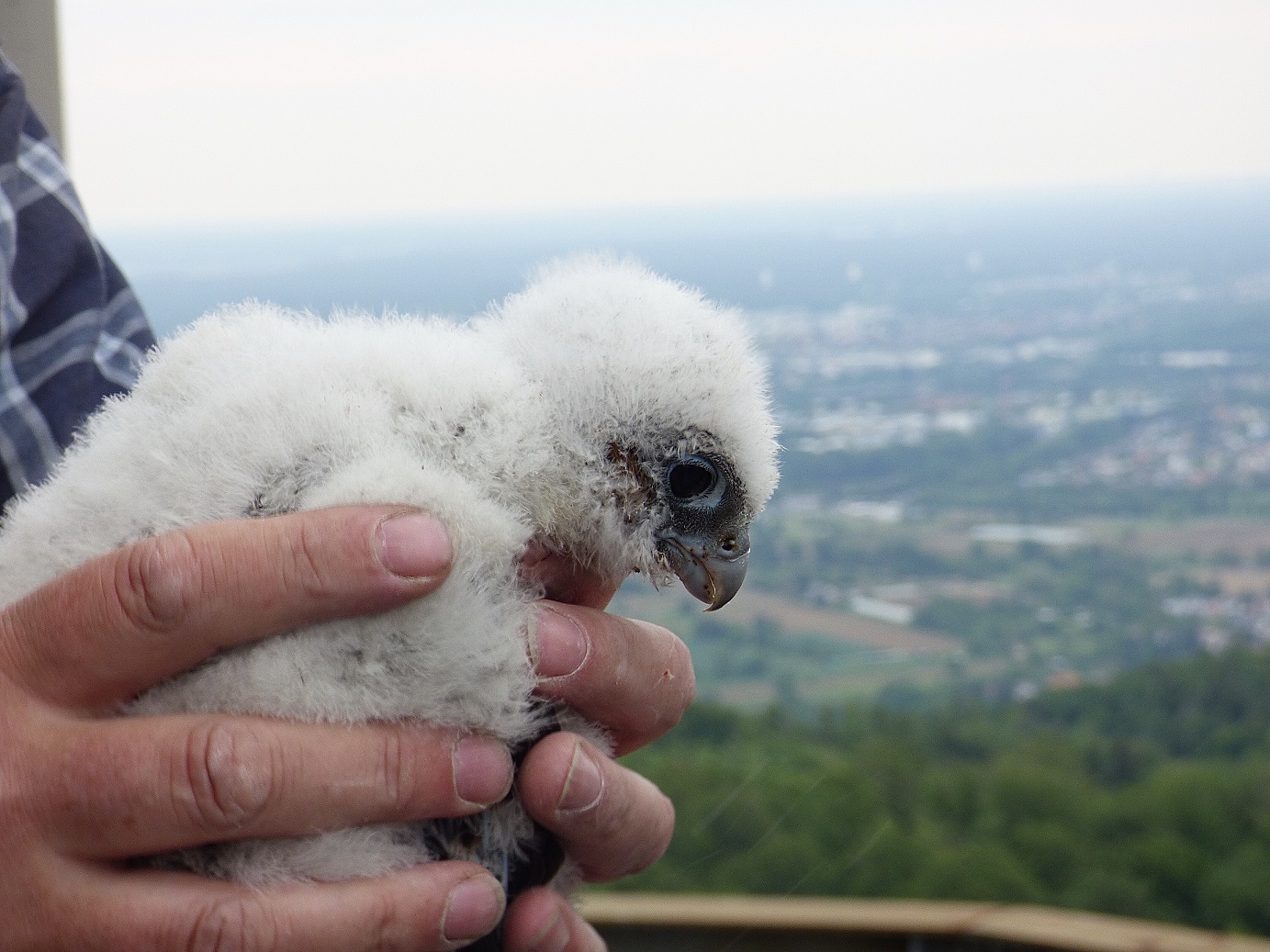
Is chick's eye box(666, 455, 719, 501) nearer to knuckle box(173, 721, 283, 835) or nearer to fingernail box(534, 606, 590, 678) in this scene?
fingernail box(534, 606, 590, 678)

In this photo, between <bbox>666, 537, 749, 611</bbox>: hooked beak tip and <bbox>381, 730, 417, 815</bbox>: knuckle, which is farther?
<bbox>666, 537, 749, 611</bbox>: hooked beak tip

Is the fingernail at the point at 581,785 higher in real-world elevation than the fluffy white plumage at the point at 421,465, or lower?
lower

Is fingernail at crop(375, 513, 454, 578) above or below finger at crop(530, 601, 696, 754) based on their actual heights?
above

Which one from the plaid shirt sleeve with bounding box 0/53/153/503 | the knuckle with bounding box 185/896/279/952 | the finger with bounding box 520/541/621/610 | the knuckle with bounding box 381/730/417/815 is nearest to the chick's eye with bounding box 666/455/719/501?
the finger with bounding box 520/541/621/610

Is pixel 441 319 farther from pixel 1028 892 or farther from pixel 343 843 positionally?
pixel 1028 892

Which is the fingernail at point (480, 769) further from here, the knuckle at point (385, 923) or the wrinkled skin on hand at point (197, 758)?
the knuckle at point (385, 923)

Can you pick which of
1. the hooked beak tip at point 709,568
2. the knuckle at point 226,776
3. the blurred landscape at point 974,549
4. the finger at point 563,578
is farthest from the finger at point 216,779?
the blurred landscape at point 974,549

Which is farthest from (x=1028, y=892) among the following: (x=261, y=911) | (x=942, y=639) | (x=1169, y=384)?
(x=1169, y=384)
